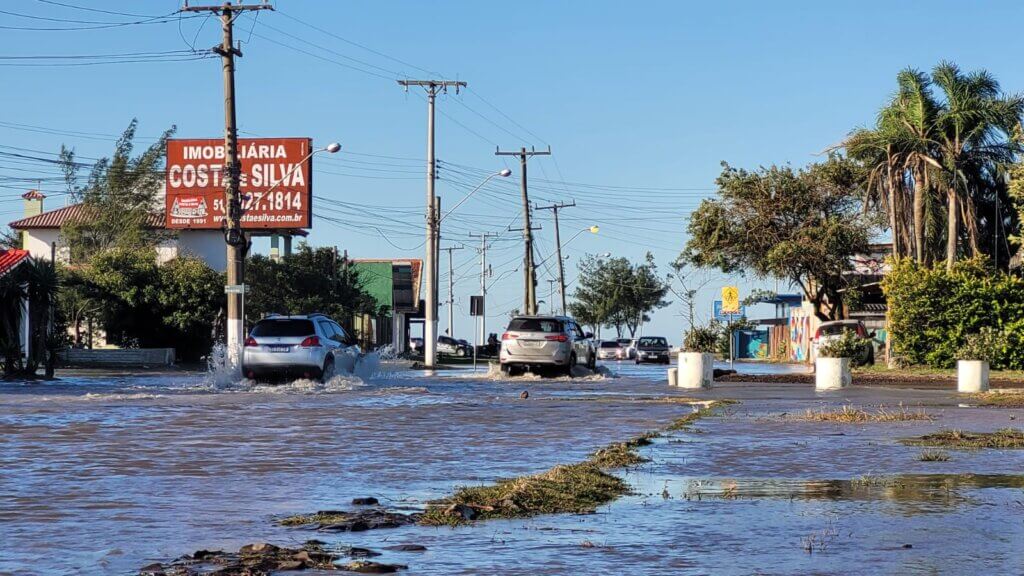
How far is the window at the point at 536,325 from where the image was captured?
4066cm

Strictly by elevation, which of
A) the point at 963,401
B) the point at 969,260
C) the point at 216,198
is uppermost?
the point at 216,198

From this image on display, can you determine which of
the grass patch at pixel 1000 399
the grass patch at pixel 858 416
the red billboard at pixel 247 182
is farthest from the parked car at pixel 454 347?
the grass patch at pixel 858 416

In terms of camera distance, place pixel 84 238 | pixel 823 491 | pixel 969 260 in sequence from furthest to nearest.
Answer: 1. pixel 84 238
2. pixel 969 260
3. pixel 823 491

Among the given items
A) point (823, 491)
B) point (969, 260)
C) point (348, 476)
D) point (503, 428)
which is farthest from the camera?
point (969, 260)

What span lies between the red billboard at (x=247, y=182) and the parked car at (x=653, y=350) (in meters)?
20.6

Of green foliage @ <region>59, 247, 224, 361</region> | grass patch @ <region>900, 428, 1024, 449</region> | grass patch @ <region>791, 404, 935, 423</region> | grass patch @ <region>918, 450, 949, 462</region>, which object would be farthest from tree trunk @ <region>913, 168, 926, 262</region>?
grass patch @ <region>918, 450, 949, 462</region>

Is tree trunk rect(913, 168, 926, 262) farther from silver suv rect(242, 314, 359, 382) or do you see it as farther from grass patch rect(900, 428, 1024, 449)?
grass patch rect(900, 428, 1024, 449)

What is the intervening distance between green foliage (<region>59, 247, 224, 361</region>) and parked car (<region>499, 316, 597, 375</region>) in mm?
20923

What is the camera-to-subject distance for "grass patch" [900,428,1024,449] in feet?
49.5

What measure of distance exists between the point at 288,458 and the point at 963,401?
16278 millimetres

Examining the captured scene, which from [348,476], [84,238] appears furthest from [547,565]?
[84,238]

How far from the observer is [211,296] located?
191 ft

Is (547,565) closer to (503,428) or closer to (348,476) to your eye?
(348,476)

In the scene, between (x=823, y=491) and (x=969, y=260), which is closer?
(x=823, y=491)
